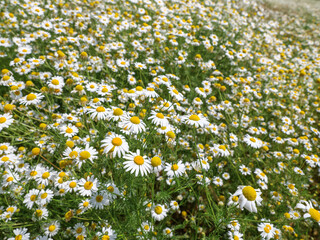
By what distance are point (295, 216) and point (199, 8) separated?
283 inches

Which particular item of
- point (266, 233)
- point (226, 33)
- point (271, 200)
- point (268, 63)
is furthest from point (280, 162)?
point (226, 33)

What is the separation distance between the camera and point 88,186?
2203 mm

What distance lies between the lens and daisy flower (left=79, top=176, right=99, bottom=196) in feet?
7.11

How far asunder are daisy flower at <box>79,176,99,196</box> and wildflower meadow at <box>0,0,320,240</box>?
0.01 metres

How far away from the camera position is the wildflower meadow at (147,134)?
228 cm

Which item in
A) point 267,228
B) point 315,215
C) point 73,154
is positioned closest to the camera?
point 315,215

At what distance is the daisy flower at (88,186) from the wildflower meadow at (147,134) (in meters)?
0.01

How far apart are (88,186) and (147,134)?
932mm

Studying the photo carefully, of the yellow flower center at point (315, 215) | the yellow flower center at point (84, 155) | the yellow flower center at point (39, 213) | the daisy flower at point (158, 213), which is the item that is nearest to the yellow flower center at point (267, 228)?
the yellow flower center at point (315, 215)

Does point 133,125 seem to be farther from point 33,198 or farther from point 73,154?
point 33,198

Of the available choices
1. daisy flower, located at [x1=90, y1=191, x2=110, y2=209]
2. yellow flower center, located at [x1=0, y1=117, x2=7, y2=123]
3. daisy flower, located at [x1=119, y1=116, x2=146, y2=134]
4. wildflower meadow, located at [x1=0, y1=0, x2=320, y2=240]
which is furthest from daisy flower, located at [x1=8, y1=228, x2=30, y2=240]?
daisy flower, located at [x1=119, y1=116, x2=146, y2=134]

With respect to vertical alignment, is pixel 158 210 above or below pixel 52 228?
above

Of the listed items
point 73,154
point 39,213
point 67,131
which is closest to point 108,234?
point 39,213

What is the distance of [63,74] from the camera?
12.5ft
